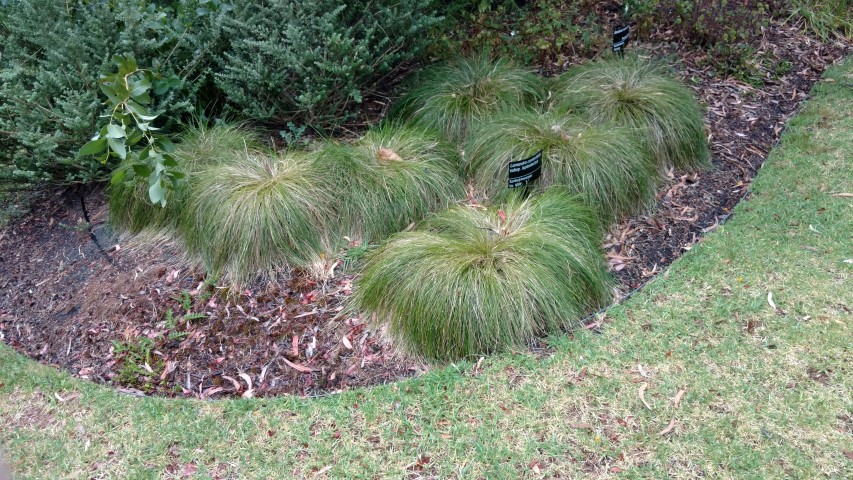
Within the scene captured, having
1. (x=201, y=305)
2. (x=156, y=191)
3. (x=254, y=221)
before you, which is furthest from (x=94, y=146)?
(x=201, y=305)

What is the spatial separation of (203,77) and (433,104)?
1.66 metres

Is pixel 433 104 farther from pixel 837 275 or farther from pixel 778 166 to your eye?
pixel 837 275

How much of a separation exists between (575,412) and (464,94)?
284 centimetres

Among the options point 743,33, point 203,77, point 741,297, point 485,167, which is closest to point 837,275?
point 741,297

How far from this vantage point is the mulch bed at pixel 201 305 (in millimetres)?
3686

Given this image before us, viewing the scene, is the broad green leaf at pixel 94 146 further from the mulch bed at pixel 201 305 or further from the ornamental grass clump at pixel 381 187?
the ornamental grass clump at pixel 381 187

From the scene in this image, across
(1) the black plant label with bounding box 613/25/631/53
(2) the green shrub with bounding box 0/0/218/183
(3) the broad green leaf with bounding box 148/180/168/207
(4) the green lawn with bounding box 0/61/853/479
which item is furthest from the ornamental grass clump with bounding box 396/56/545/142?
(3) the broad green leaf with bounding box 148/180/168/207

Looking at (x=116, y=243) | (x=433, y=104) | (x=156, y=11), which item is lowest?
(x=116, y=243)

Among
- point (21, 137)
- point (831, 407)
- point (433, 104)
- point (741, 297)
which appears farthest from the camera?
point (433, 104)

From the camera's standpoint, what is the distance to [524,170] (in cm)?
419

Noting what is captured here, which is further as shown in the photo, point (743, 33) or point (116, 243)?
point (743, 33)

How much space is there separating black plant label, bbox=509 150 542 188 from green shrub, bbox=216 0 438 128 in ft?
4.31

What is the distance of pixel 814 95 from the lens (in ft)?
19.1

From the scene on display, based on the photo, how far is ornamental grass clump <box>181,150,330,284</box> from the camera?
13.6 ft
